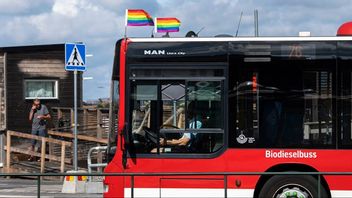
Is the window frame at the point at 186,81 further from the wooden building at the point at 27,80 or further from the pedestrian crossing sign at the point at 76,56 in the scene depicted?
the wooden building at the point at 27,80

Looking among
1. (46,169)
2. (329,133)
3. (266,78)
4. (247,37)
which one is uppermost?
(247,37)

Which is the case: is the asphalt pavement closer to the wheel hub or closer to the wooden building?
the wheel hub

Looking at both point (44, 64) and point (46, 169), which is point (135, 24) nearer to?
point (46, 169)

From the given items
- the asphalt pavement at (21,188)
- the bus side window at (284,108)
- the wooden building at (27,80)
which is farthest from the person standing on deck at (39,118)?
the bus side window at (284,108)

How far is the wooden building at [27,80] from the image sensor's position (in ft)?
79.4

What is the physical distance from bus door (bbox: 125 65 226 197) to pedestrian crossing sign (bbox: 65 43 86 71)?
4.63 metres

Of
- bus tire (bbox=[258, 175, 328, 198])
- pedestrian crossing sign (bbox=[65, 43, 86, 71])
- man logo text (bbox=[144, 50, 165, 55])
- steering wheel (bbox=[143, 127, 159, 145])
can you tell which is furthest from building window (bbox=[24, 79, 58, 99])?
bus tire (bbox=[258, 175, 328, 198])

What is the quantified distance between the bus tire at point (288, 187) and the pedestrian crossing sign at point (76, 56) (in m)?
6.19

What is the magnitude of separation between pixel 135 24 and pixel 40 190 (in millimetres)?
3702

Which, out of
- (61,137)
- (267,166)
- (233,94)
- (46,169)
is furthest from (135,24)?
(61,137)

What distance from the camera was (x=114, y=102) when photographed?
10219 mm

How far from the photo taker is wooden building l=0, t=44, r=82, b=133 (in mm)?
24203

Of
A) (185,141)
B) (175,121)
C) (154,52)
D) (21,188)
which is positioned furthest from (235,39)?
(21,188)

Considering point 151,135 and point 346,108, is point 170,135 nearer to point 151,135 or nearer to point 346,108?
point 151,135
